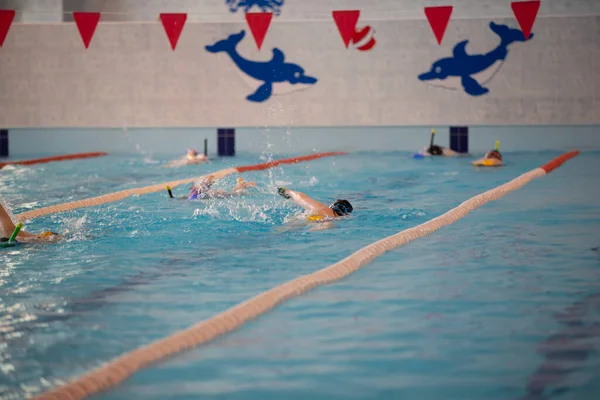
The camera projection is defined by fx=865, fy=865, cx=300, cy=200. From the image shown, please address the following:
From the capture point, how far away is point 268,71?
13914 mm

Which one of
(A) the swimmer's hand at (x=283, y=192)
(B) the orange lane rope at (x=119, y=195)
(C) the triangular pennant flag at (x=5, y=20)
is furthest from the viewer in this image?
(C) the triangular pennant flag at (x=5, y=20)

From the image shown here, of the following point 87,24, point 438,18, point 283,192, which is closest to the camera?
point 283,192

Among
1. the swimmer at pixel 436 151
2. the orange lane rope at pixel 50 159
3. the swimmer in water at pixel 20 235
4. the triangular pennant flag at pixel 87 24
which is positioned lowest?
the orange lane rope at pixel 50 159

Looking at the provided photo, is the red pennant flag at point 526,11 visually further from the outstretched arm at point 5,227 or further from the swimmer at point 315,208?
the outstretched arm at point 5,227

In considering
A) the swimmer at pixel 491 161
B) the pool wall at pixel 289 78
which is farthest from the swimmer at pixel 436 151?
the swimmer at pixel 491 161

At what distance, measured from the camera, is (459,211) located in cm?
674

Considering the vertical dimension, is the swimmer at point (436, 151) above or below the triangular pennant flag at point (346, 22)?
below

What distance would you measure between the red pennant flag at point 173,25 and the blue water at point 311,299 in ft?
18.5

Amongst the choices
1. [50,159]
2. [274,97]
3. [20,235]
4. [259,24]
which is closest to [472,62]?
[274,97]

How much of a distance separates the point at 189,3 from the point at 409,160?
5.53 m

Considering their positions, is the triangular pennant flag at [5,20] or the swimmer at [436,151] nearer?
the triangular pennant flag at [5,20]

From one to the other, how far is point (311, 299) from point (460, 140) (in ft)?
35.5

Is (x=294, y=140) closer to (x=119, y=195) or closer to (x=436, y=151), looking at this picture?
(x=436, y=151)

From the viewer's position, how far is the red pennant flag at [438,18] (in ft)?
38.9
